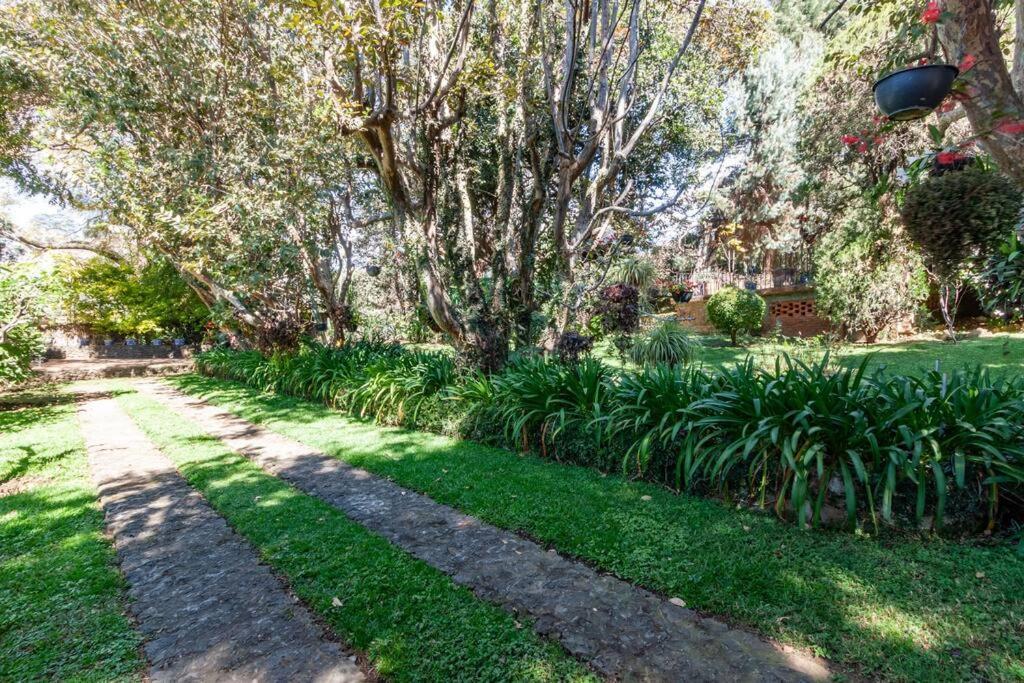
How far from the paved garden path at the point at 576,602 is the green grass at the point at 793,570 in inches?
5.0

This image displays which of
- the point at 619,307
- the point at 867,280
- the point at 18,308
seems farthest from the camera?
the point at 867,280

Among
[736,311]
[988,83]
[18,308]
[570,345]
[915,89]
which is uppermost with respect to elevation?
[988,83]

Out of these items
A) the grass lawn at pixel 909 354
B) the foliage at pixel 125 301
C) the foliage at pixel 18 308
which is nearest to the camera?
the grass lawn at pixel 909 354

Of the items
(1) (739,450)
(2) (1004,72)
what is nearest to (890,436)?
(1) (739,450)

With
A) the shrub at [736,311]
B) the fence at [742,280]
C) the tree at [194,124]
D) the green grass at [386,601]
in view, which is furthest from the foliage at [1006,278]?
the fence at [742,280]

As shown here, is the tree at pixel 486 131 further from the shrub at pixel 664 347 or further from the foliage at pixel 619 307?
the shrub at pixel 664 347

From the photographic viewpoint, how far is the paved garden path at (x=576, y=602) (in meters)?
1.94

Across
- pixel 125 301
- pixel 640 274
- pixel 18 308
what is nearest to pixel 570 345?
pixel 640 274

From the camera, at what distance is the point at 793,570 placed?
2541mm

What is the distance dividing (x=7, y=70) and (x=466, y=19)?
28.7 ft

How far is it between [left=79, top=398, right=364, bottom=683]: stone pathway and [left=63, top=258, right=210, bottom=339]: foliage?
15609 mm

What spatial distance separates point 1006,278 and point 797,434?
2130 mm

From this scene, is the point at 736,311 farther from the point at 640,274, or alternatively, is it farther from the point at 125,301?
the point at 125,301

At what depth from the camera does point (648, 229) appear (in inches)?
423
